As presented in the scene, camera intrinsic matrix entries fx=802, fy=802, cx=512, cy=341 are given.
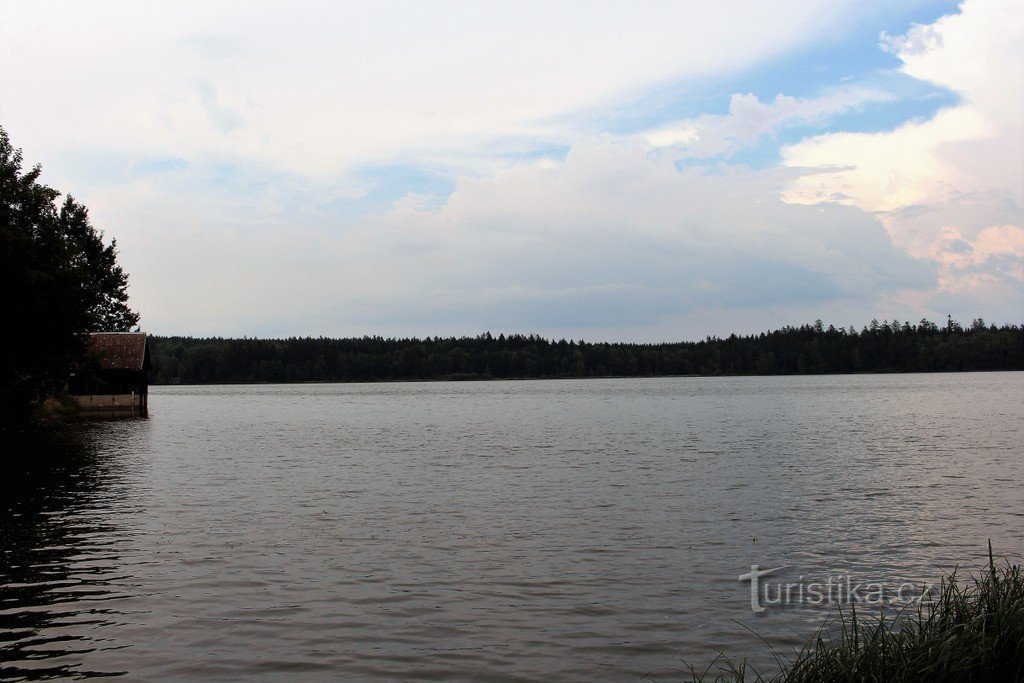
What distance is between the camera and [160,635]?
35.6ft

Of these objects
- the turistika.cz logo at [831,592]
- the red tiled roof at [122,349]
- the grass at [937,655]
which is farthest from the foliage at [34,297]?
the grass at [937,655]

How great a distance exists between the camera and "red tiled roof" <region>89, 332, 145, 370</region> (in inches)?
2596

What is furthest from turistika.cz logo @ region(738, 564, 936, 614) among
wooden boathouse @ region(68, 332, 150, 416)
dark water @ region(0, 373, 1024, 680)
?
wooden boathouse @ region(68, 332, 150, 416)

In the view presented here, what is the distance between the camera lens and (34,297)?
106 feet

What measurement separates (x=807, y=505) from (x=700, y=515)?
3606 mm

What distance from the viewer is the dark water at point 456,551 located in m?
10.4

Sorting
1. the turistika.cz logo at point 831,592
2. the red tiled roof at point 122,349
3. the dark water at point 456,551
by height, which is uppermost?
the red tiled roof at point 122,349

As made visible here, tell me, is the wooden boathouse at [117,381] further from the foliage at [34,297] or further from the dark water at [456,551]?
the dark water at [456,551]

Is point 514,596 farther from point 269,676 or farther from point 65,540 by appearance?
point 65,540

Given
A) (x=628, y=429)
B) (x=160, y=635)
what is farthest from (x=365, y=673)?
(x=628, y=429)

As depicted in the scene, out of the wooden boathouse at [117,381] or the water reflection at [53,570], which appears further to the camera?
the wooden boathouse at [117,381]

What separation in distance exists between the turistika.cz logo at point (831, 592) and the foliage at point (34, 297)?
30048mm

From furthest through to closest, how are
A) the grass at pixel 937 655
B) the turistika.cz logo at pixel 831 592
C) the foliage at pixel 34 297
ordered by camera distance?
the foliage at pixel 34 297 → the turistika.cz logo at pixel 831 592 → the grass at pixel 937 655

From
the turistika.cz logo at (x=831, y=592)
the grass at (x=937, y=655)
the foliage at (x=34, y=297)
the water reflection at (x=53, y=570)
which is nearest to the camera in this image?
the grass at (x=937, y=655)
